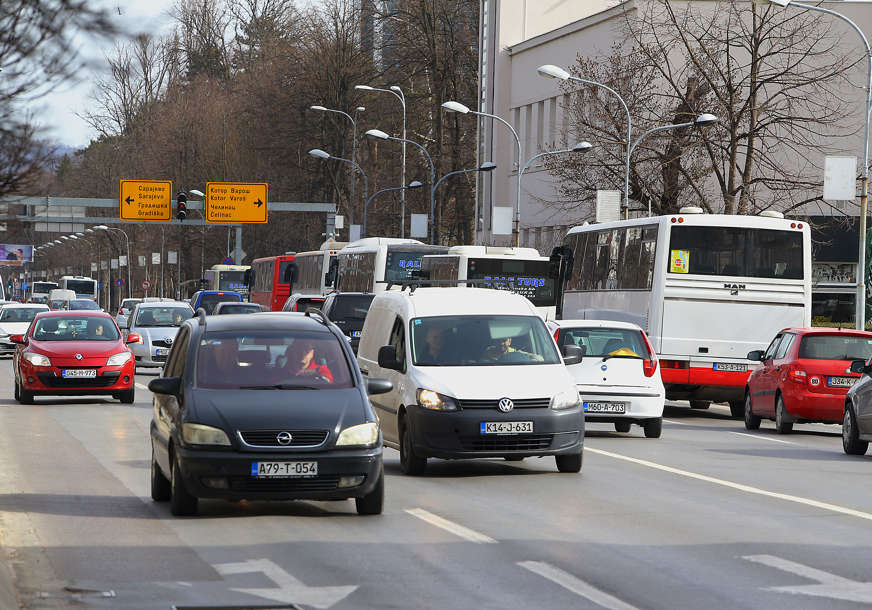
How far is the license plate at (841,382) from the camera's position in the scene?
23797mm

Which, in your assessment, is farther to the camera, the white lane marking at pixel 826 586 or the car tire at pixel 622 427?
the car tire at pixel 622 427

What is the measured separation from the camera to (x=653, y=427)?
896 inches

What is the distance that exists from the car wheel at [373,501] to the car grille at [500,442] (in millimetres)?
3136

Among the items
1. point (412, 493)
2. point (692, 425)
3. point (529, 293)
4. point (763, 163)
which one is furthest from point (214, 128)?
point (412, 493)

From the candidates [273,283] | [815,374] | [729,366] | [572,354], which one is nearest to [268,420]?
[572,354]

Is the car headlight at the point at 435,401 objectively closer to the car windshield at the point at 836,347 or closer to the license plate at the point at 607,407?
the license plate at the point at 607,407

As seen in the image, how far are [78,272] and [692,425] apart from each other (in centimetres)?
13839

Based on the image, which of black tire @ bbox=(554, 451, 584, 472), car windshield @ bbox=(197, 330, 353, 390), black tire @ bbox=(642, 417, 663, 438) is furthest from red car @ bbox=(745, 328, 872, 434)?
car windshield @ bbox=(197, 330, 353, 390)

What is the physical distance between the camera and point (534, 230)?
7319 cm

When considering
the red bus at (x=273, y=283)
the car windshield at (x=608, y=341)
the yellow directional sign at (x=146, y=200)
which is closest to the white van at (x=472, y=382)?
the car windshield at (x=608, y=341)

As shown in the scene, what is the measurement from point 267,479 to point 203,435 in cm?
57

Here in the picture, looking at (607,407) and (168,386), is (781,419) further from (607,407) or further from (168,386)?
(168,386)

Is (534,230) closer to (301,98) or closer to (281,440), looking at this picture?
(301,98)

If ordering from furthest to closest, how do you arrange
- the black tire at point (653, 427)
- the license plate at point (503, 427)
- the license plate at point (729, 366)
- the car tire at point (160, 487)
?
the license plate at point (729, 366)
the black tire at point (653, 427)
the license plate at point (503, 427)
the car tire at point (160, 487)
